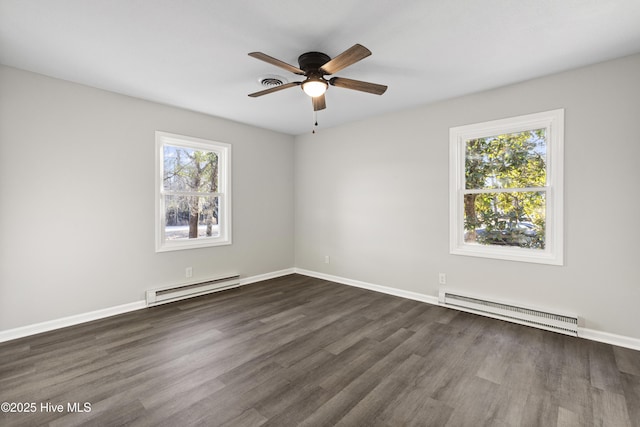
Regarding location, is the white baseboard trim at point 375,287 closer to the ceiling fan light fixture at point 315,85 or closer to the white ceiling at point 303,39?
the white ceiling at point 303,39

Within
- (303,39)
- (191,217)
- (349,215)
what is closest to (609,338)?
(349,215)

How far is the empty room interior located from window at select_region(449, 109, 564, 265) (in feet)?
0.07

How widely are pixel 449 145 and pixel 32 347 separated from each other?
4.89 meters

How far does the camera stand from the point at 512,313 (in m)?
3.18

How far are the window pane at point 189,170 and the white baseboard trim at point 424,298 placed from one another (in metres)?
2.36

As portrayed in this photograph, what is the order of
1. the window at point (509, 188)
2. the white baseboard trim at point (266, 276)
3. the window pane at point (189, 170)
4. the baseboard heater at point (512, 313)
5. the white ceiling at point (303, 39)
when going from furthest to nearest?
the white baseboard trim at point (266, 276), the window pane at point (189, 170), the window at point (509, 188), the baseboard heater at point (512, 313), the white ceiling at point (303, 39)

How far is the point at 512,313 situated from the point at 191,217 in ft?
14.0

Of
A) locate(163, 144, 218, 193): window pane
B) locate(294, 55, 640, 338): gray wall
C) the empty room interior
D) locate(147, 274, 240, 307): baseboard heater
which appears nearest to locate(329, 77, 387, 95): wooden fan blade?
the empty room interior

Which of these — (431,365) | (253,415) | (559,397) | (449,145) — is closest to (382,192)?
(449,145)

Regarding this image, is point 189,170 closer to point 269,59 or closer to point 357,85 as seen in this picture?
point 269,59

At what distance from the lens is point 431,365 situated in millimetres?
2352

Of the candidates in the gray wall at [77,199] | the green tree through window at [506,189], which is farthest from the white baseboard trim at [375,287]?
the gray wall at [77,199]

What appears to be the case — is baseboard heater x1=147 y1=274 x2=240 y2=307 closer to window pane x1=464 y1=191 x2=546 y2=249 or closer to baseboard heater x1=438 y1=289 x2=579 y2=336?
baseboard heater x1=438 y1=289 x2=579 y2=336

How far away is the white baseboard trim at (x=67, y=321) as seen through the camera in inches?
111
